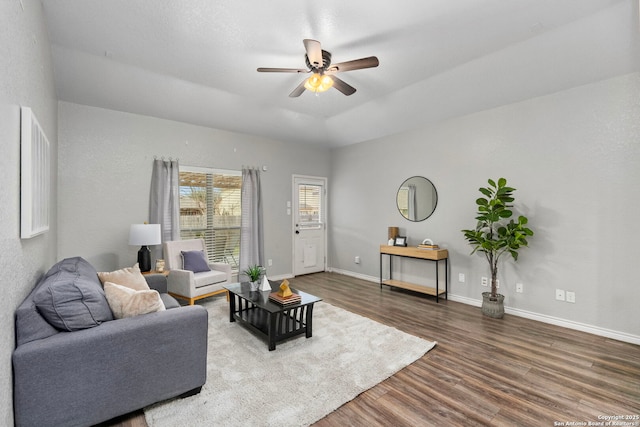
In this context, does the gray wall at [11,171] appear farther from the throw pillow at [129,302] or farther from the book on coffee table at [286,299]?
the book on coffee table at [286,299]

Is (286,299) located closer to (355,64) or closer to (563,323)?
(355,64)

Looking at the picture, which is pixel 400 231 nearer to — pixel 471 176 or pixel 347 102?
pixel 471 176

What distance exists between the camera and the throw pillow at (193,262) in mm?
4172

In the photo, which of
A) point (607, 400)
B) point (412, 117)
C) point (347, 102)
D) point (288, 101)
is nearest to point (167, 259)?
point (288, 101)

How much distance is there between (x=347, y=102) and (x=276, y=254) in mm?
3105

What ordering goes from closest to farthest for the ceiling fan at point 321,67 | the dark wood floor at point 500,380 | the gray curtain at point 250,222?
the dark wood floor at point 500,380 < the ceiling fan at point 321,67 < the gray curtain at point 250,222

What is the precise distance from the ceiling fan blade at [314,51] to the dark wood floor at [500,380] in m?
2.80

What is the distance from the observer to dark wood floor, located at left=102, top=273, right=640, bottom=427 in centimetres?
195

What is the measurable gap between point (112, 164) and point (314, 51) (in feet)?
11.1

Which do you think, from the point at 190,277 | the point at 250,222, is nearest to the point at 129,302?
the point at 190,277

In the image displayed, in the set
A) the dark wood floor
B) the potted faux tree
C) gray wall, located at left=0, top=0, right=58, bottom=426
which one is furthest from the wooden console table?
gray wall, located at left=0, top=0, right=58, bottom=426

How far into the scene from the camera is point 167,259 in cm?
421

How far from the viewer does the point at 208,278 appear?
4020 mm

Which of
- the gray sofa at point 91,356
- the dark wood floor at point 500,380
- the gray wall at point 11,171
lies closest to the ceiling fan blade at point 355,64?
the gray wall at point 11,171
